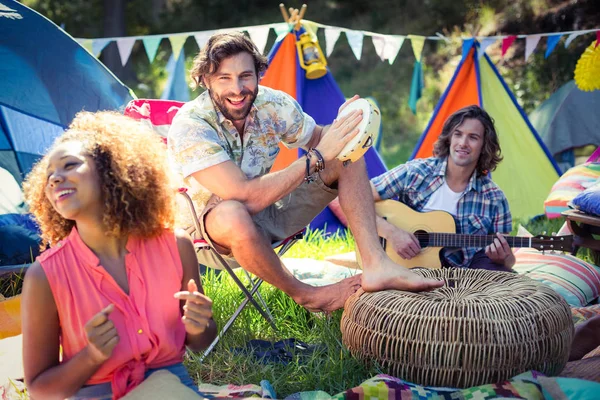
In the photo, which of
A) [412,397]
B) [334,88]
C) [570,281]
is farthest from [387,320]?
[334,88]

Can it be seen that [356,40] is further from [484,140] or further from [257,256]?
[257,256]

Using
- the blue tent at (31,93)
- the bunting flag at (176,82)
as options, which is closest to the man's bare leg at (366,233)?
the blue tent at (31,93)

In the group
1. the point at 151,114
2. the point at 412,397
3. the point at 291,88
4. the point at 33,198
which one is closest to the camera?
the point at 33,198

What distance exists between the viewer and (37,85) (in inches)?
153

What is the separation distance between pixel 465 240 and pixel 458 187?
32cm

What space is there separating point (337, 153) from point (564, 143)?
4.42 metres

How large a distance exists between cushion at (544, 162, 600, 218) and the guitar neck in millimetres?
1303

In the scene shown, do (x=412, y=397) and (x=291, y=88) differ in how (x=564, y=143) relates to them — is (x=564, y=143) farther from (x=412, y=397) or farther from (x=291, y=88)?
(x=412, y=397)

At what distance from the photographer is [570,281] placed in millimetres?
3646

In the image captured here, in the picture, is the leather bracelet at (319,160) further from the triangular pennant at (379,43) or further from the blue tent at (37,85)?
the triangular pennant at (379,43)

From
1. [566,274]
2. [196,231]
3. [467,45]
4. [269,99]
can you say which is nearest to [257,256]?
[196,231]

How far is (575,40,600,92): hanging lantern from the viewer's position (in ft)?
16.7

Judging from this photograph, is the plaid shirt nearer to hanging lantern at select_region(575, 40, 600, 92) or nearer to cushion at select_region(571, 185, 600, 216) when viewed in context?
cushion at select_region(571, 185, 600, 216)

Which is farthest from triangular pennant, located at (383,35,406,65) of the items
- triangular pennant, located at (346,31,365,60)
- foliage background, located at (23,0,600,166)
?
foliage background, located at (23,0,600,166)
